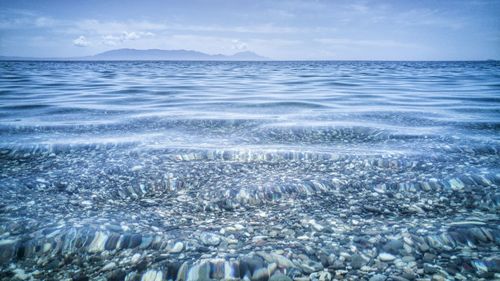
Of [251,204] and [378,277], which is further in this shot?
[251,204]

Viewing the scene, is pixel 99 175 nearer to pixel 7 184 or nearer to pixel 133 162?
pixel 133 162

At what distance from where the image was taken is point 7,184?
3.54m

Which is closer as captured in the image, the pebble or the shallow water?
the pebble

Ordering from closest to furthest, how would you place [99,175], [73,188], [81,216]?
1. [81,216]
2. [73,188]
3. [99,175]

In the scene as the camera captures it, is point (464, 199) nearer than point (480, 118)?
Yes

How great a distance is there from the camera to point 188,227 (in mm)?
2756

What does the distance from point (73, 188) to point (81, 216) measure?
30.9 inches

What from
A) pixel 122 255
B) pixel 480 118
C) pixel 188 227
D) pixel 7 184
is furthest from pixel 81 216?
pixel 480 118

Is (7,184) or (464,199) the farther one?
(7,184)

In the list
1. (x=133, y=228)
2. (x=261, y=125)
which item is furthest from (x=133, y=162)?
(x=261, y=125)

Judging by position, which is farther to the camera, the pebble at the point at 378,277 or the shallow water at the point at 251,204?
the shallow water at the point at 251,204

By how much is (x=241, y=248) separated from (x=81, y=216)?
1746 mm

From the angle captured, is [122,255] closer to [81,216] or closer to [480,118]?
[81,216]

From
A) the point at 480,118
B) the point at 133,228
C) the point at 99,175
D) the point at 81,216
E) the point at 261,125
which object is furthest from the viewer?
the point at 480,118
